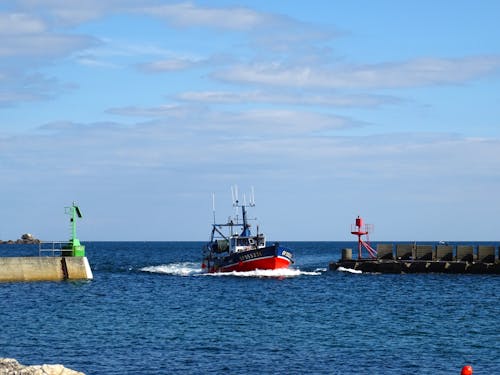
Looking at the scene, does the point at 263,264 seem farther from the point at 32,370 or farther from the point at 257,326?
the point at 32,370

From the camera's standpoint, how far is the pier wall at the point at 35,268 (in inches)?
2392

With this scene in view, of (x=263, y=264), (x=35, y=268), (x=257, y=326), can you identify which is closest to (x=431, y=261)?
(x=263, y=264)

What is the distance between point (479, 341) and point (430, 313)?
37.6 feet

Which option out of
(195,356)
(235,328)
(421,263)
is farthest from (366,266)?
(195,356)

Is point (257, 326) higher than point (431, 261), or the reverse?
point (431, 261)

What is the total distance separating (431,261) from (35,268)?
37.0 metres

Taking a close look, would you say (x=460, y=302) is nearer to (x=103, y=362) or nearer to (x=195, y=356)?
(x=195, y=356)

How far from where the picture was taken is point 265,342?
119 feet

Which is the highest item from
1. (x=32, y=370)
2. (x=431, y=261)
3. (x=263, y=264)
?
(x=431, y=261)

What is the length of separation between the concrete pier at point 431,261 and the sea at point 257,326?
Result: 152 inches

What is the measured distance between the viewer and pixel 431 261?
77688 mm

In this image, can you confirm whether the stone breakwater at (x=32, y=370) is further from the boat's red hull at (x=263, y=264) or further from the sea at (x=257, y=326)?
the boat's red hull at (x=263, y=264)

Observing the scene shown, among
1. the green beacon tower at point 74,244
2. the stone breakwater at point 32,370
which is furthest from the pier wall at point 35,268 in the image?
the stone breakwater at point 32,370

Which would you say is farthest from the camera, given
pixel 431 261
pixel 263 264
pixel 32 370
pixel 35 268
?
pixel 431 261
